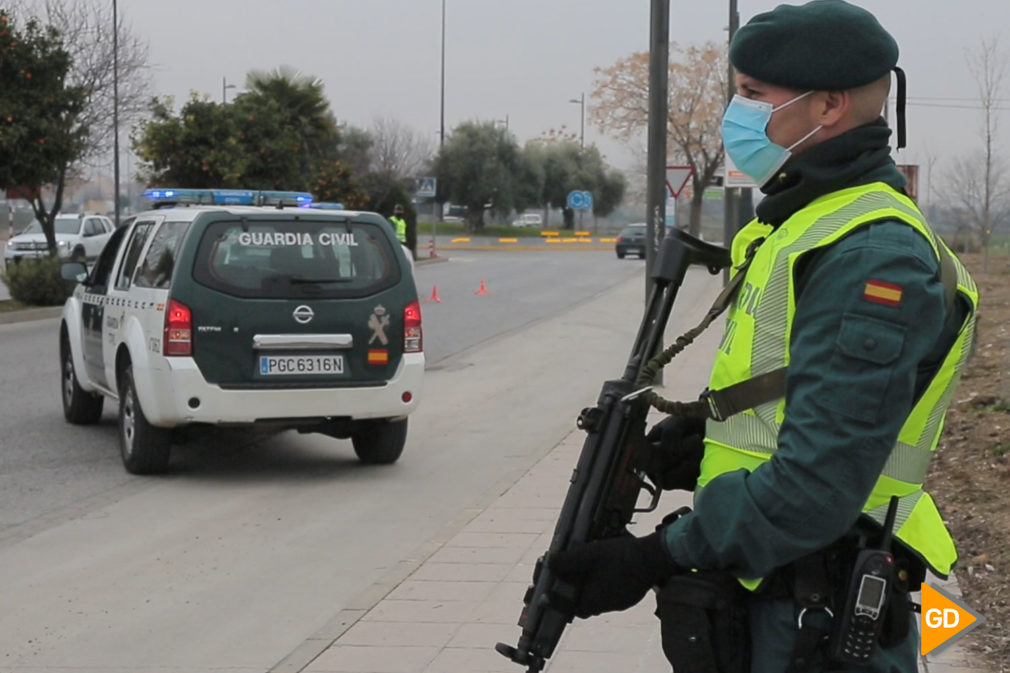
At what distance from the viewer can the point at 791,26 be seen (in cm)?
245

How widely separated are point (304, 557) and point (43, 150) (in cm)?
1819

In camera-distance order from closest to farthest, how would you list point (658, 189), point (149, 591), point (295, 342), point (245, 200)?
point (149, 591), point (295, 342), point (245, 200), point (658, 189)

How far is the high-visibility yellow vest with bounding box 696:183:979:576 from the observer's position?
235cm

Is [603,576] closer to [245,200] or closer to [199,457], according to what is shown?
[199,457]

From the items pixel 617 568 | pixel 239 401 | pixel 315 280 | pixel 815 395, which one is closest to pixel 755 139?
pixel 815 395

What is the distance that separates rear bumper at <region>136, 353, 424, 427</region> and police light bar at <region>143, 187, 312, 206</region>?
2072 mm

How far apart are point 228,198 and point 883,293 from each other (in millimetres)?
9926

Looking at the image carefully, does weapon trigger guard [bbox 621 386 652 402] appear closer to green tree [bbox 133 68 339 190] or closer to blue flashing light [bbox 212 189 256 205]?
blue flashing light [bbox 212 189 256 205]

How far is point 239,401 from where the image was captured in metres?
9.29

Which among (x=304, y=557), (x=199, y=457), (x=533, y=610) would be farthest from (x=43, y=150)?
(x=533, y=610)

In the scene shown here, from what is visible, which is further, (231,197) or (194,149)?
(194,149)

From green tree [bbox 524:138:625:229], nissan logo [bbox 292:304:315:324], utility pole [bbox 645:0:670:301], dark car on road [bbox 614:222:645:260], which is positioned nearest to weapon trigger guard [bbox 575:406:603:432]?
nissan logo [bbox 292:304:315:324]

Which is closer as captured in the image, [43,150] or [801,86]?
[801,86]

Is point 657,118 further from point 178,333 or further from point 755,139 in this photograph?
point 755,139
